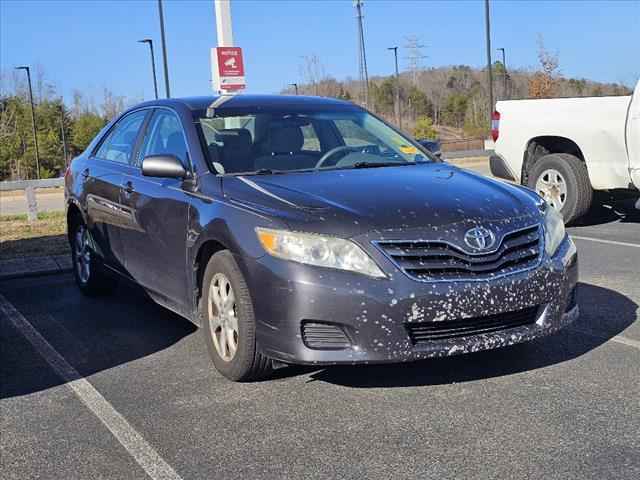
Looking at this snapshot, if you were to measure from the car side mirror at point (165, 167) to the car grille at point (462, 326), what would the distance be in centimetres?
172

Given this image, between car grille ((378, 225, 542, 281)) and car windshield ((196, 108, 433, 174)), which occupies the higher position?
car windshield ((196, 108, 433, 174))

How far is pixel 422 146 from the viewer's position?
5.44m

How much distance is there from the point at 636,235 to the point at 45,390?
6.39 m

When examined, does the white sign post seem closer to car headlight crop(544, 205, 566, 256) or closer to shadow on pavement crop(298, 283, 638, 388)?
shadow on pavement crop(298, 283, 638, 388)

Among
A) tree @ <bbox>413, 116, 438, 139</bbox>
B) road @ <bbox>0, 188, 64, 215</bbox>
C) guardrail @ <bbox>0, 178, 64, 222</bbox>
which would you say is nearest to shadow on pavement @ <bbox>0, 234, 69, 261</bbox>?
guardrail @ <bbox>0, 178, 64, 222</bbox>

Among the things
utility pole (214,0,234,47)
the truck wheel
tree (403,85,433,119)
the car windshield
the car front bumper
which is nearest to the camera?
the car front bumper

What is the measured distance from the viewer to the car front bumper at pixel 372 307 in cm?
354

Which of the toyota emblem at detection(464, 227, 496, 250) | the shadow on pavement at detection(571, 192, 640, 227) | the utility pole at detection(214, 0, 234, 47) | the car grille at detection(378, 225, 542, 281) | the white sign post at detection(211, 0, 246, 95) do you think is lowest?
the shadow on pavement at detection(571, 192, 640, 227)

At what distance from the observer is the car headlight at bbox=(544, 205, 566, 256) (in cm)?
400

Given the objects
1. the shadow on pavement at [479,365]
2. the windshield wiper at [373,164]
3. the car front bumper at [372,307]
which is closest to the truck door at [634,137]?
the shadow on pavement at [479,365]

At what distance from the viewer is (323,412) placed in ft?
12.2

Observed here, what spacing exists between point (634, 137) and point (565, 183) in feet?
3.58

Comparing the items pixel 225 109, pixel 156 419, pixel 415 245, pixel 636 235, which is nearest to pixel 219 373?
pixel 156 419

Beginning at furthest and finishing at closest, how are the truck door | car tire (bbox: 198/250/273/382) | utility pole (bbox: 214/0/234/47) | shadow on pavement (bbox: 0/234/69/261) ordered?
utility pole (bbox: 214/0/234/47), shadow on pavement (bbox: 0/234/69/261), the truck door, car tire (bbox: 198/250/273/382)
